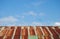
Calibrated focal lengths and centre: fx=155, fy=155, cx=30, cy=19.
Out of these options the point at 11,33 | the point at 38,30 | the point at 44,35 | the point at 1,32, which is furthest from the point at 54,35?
the point at 1,32

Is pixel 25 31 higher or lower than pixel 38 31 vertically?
higher

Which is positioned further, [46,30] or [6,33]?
[46,30]

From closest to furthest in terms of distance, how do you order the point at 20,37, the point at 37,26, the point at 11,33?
the point at 20,37 → the point at 11,33 → the point at 37,26

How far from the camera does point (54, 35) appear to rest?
2942 centimetres

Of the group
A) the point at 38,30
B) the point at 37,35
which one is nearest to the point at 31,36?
the point at 37,35

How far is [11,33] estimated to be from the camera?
3028 centimetres

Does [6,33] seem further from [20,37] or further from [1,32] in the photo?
[20,37]

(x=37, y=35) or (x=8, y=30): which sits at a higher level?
(x=8, y=30)

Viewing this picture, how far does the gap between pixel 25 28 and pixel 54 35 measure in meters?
7.23

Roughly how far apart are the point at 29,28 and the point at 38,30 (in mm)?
2505

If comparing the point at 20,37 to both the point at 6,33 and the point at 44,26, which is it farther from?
the point at 44,26

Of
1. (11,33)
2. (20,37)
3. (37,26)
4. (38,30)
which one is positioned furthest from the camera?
(37,26)

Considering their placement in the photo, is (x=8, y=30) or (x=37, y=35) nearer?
(x=37, y=35)

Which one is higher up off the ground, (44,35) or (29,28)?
(29,28)
